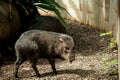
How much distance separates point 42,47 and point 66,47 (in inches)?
13.9

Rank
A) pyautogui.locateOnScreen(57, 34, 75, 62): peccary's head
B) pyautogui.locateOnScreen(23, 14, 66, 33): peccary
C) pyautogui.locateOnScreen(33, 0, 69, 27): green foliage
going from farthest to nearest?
pyautogui.locateOnScreen(23, 14, 66, 33): peccary → pyautogui.locateOnScreen(33, 0, 69, 27): green foliage → pyautogui.locateOnScreen(57, 34, 75, 62): peccary's head

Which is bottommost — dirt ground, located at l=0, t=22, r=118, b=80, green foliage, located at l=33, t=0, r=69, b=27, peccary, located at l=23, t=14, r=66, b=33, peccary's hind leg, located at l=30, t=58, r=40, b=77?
dirt ground, located at l=0, t=22, r=118, b=80

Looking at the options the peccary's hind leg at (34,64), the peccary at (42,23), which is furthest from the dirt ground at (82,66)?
the peccary at (42,23)

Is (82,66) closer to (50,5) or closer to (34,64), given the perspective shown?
(34,64)

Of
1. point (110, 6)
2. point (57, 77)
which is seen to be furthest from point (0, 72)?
point (110, 6)

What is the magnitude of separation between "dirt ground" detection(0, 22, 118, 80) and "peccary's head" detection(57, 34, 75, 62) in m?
0.28

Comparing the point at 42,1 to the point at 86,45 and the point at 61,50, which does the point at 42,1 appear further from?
the point at 61,50

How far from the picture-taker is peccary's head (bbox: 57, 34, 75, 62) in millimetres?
5051

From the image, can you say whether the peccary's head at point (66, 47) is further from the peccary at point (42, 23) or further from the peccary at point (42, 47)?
the peccary at point (42, 23)

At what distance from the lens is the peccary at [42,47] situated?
200 inches

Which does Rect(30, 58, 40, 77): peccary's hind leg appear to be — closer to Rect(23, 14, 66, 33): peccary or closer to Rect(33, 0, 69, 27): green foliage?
Rect(33, 0, 69, 27): green foliage

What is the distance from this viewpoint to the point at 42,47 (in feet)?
17.1

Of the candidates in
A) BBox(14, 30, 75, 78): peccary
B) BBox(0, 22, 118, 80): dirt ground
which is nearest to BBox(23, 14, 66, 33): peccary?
BBox(0, 22, 118, 80): dirt ground

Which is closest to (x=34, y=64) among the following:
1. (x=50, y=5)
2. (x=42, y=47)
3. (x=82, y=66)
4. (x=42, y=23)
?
(x=42, y=47)
